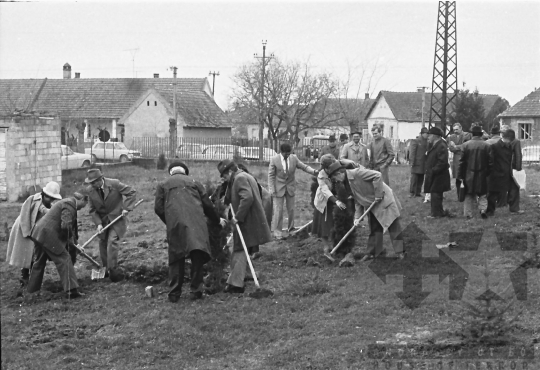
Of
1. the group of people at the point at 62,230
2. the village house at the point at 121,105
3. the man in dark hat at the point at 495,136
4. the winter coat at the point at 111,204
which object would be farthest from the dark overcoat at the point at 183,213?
the village house at the point at 121,105

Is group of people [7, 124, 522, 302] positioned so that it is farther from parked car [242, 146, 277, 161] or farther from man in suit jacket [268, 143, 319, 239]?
parked car [242, 146, 277, 161]

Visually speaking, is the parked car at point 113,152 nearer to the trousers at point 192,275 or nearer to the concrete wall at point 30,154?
the concrete wall at point 30,154

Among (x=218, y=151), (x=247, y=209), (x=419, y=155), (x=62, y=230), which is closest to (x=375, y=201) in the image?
(x=247, y=209)

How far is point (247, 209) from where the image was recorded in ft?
34.6

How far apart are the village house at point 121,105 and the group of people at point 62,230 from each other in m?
41.9

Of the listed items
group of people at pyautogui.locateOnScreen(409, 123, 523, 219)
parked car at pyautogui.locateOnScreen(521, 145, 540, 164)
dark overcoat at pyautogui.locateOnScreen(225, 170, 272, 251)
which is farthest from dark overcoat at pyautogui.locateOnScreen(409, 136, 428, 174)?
parked car at pyautogui.locateOnScreen(521, 145, 540, 164)

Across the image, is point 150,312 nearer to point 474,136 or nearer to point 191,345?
point 191,345

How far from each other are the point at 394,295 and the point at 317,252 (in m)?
3.14

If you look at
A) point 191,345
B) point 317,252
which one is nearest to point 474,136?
point 317,252

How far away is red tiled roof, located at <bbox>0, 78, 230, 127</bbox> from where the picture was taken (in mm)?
56812

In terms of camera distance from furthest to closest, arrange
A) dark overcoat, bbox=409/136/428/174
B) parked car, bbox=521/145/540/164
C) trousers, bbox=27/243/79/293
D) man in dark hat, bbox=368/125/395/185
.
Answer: parked car, bbox=521/145/540/164 → dark overcoat, bbox=409/136/428/174 → man in dark hat, bbox=368/125/395/185 → trousers, bbox=27/243/79/293

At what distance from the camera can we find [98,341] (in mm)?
8641

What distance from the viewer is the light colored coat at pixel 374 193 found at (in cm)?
1168

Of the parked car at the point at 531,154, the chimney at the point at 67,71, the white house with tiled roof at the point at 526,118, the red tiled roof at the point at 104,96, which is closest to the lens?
the parked car at the point at 531,154
